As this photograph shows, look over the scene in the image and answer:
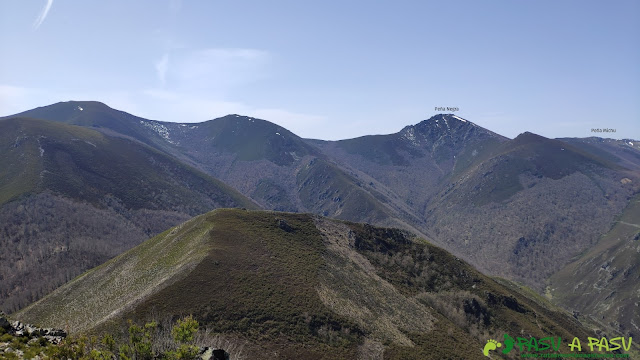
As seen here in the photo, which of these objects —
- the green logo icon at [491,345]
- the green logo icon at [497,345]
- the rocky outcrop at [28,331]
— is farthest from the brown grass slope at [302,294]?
the rocky outcrop at [28,331]

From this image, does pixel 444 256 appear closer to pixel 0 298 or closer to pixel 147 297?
pixel 147 297

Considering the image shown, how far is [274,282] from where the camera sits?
8862 cm

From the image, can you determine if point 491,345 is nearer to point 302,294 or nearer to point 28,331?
→ point 302,294

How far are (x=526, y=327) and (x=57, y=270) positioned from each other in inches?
8273

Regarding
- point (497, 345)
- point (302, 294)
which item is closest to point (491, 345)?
point (497, 345)

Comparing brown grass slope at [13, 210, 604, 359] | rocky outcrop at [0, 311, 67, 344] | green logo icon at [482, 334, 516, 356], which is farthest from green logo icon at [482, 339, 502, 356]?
rocky outcrop at [0, 311, 67, 344]

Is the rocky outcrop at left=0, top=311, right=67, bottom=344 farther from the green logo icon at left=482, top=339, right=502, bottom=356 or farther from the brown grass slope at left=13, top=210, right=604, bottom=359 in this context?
the green logo icon at left=482, top=339, right=502, bottom=356

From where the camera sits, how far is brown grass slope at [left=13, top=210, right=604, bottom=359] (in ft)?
243

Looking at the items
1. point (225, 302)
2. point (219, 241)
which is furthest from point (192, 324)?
point (219, 241)

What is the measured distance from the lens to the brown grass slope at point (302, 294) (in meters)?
74.0

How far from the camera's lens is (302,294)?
284 feet

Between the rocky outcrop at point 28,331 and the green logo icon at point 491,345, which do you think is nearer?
the rocky outcrop at point 28,331

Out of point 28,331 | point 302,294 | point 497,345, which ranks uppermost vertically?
point 28,331

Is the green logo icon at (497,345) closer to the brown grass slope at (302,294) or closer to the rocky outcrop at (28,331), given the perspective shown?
the brown grass slope at (302,294)
